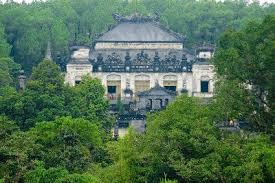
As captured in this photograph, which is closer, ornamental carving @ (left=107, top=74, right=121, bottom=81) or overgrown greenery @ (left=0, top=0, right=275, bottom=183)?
overgrown greenery @ (left=0, top=0, right=275, bottom=183)

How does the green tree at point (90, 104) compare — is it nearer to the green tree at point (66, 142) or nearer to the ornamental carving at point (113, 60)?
the green tree at point (66, 142)

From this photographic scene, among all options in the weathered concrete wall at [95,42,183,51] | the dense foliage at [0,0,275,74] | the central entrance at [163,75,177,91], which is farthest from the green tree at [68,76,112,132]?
the dense foliage at [0,0,275,74]

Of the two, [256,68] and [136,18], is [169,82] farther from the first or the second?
[256,68]

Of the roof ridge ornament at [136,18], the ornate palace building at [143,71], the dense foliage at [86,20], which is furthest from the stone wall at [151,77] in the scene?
the roof ridge ornament at [136,18]

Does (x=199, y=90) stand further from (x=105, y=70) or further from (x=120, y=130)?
(x=120, y=130)

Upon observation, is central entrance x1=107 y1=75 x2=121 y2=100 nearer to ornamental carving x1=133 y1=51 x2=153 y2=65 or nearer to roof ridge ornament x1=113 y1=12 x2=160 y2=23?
ornamental carving x1=133 y1=51 x2=153 y2=65

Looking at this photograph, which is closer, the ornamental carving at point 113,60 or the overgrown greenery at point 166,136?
the overgrown greenery at point 166,136
